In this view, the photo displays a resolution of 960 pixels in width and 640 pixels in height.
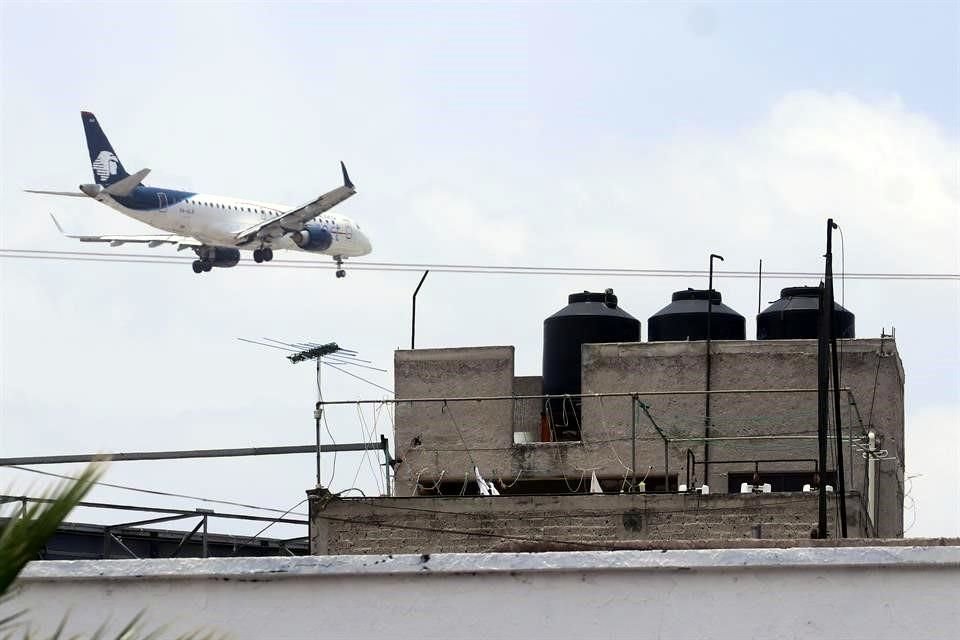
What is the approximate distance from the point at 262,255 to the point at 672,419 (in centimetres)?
4191

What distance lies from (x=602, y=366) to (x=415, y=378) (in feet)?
7.98

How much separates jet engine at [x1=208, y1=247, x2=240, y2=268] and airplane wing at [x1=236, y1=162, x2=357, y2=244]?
22.0 inches

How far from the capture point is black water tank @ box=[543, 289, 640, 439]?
24312 millimetres

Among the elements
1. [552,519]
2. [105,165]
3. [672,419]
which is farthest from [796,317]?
[105,165]

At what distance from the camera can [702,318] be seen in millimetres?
24922

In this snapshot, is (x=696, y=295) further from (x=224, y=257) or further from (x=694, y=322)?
(x=224, y=257)

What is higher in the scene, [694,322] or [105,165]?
[105,165]

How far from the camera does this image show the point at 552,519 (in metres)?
17.0

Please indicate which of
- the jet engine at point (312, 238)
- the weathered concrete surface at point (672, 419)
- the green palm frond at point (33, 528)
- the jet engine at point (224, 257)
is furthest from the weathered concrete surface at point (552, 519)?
the jet engine at point (224, 257)

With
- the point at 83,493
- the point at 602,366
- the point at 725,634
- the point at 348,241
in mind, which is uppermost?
the point at 348,241

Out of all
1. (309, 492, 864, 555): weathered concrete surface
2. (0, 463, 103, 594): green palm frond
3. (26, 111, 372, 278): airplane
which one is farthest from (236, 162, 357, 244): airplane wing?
(0, 463, 103, 594): green palm frond

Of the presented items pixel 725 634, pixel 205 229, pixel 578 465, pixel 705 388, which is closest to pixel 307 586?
pixel 725 634

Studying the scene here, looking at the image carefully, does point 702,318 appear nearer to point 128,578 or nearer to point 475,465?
point 475,465

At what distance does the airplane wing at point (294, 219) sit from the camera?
5891 centimetres
